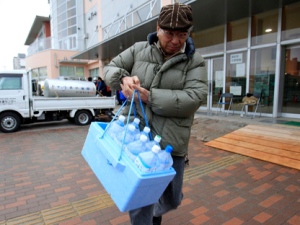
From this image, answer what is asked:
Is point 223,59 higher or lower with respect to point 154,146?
higher

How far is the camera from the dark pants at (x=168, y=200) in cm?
165

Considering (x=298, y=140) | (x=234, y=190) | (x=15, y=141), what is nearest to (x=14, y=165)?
(x=15, y=141)

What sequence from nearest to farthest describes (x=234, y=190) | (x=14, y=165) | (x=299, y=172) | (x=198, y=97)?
(x=198, y=97)
(x=234, y=190)
(x=299, y=172)
(x=14, y=165)

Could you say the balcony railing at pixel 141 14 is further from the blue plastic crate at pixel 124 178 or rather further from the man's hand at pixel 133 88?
the blue plastic crate at pixel 124 178

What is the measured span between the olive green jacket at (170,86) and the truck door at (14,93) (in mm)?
6575

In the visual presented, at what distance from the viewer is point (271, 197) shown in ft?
9.54

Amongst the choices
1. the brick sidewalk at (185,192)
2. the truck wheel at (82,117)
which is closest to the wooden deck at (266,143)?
the brick sidewalk at (185,192)

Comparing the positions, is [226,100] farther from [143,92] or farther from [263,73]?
[143,92]

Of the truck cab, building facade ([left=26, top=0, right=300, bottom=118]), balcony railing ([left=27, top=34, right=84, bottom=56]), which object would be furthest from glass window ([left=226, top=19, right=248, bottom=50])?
balcony railing ([left=27, top=34, right=84, bottom=56])

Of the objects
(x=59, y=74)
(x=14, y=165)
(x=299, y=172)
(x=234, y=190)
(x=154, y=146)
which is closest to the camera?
(x=154, y=146)

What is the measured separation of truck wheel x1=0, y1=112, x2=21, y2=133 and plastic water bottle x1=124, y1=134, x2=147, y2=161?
7.11m

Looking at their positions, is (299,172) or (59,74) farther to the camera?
(59,74)

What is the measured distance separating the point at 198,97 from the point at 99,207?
6.40 feet

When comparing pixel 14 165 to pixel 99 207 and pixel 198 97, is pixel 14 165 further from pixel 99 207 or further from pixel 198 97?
pixel 198 97
